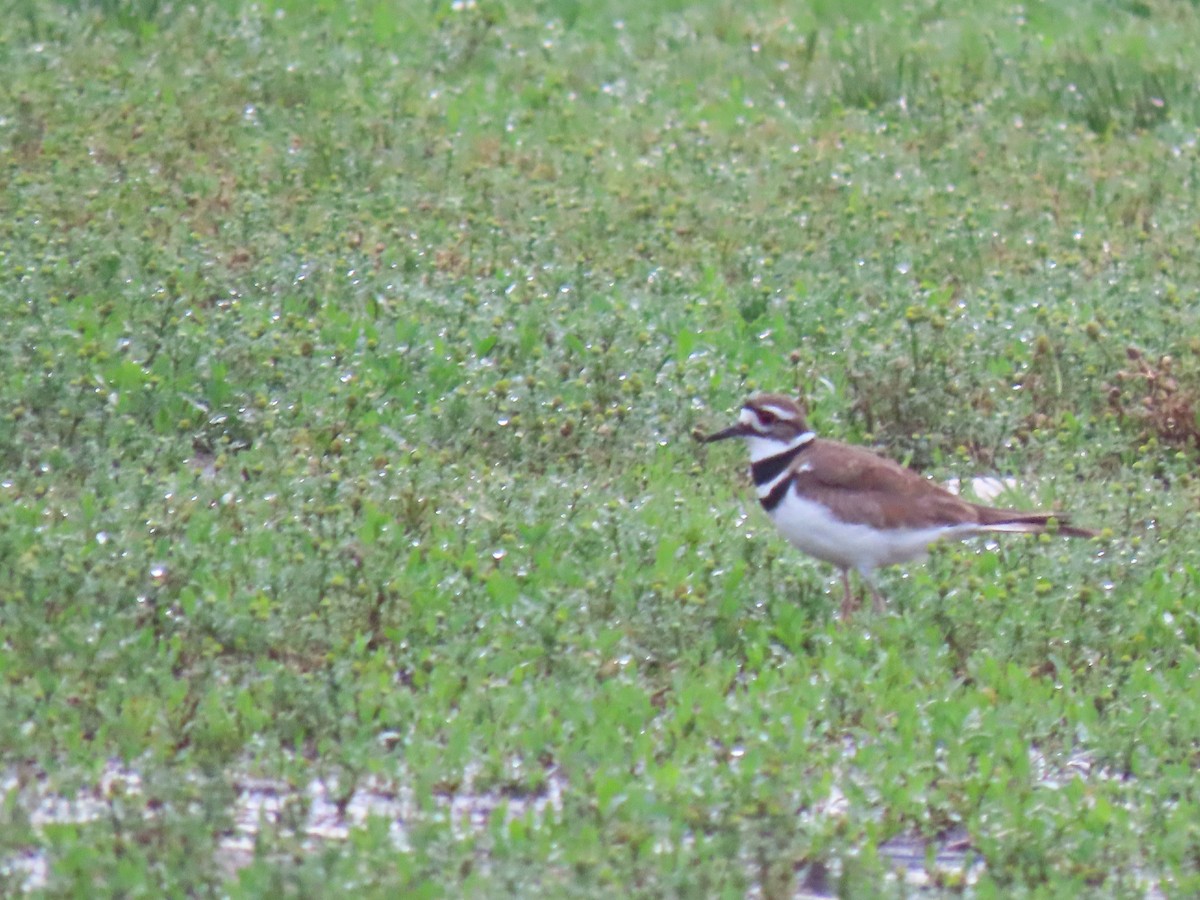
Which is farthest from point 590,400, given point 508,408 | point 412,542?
point 412,542

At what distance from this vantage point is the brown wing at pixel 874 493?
686 centimetres

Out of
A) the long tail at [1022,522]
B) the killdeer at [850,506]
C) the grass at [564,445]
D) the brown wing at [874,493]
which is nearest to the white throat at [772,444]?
the killdeer at [850,506]

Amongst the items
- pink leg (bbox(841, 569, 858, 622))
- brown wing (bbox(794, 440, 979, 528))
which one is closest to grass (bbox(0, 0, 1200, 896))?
pink leg (bbox(841, 569, 858, 622))

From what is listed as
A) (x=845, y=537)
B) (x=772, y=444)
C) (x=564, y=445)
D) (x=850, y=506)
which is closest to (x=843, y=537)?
(x=845, y=537)

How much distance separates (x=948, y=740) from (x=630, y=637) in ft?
3.82

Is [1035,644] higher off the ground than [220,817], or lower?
lower

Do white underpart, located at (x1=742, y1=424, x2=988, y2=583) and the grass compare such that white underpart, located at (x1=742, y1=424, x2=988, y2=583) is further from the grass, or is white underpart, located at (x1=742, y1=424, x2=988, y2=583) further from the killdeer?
the grass

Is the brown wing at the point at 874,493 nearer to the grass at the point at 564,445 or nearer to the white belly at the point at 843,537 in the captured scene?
the white belly at the point at 843,537

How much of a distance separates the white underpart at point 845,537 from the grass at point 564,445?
0.20 m

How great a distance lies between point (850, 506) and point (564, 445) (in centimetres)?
162

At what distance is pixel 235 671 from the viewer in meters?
5.93

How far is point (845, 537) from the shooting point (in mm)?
6812

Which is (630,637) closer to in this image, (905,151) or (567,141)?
(567,141)

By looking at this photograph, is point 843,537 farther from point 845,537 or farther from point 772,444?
point 772,444
